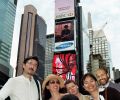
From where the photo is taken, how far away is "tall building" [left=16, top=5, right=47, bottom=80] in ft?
304

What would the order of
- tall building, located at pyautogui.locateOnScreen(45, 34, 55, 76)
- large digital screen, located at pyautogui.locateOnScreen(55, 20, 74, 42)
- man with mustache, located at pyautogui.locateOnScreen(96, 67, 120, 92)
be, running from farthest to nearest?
tall building, located at pyautogui.locateOnScreen(45, 34, 55, 76) < large digital screen, located at pyautogui.locateOnScreen(55, 20, 74, 42) < man with mustache, located at pyautogui.locateOnScreen(96, 67, 120, 92)

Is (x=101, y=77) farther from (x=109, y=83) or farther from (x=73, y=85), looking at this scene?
(x=73, y=85)

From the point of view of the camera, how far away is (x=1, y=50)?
350 ft

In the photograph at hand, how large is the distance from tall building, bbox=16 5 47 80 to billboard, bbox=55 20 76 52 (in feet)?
178

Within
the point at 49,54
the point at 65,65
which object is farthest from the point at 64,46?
the point at 49,54

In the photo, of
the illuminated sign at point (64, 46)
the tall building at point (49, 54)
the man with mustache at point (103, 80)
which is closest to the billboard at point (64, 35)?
the illuminated sign at point (64, 46)

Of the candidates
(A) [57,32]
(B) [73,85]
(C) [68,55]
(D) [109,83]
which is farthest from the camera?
(A) [57,32]

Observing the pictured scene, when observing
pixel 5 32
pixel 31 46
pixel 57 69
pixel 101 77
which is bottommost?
pixel 101 77

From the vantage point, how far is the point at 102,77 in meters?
3.85

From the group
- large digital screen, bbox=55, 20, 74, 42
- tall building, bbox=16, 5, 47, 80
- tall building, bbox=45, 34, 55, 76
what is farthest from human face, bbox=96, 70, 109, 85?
tall building, bbox=45, 34, 55, 76

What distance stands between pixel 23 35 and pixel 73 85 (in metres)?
93.6

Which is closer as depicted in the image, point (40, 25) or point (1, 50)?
point (1, 50)

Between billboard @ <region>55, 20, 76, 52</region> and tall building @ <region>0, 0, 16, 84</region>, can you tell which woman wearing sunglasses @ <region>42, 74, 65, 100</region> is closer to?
billboard @ <region>55, 20, 76, 52</region>

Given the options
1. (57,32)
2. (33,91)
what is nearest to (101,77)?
(33,91)
